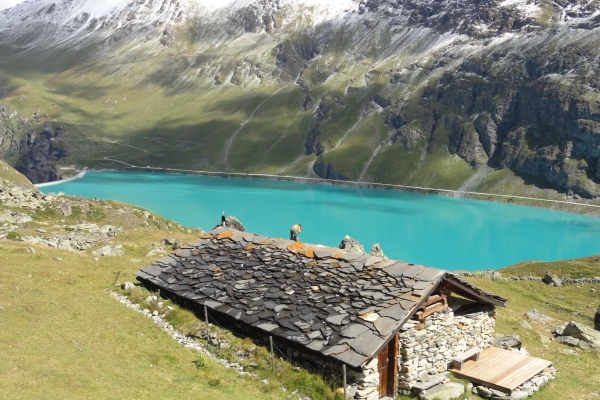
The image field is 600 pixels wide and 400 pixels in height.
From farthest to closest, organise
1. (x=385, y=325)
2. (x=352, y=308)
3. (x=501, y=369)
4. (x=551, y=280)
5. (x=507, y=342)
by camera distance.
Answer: (x=551, y=280) → (x=507, y=342) → (x=501, y=369) → (x=352, y=308) → (x=385, y=325)

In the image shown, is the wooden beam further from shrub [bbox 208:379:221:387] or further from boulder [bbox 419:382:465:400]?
shrub [bbox 208:379:221:387]

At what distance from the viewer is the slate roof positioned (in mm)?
17734

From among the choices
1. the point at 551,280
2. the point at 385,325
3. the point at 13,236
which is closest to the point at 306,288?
the point at 385,325

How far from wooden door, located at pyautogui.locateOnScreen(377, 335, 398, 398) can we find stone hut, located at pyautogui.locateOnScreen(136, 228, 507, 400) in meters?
0.04

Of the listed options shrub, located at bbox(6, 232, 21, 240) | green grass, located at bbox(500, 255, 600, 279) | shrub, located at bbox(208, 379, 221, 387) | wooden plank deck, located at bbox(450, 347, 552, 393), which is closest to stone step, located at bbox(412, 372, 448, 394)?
wooden plank deck, located at bbox(450, 347, 552, 393)

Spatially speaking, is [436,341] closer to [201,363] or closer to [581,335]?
[201,363]

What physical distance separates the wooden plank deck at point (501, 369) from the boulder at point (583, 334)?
9.26 metres

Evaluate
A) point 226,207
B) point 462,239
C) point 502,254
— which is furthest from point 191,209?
point 502,254

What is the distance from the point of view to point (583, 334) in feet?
94.8

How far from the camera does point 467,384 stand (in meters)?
19.8

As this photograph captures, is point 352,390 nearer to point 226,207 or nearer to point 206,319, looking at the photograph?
point 206,319

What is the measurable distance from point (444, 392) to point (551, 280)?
1634 inches

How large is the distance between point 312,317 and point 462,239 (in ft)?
367

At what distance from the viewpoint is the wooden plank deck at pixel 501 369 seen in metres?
19.7
